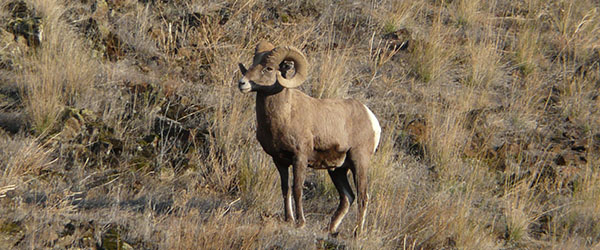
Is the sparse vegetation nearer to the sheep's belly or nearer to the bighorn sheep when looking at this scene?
the bighorn sheep

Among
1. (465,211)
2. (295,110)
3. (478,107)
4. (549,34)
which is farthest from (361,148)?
(549,34)

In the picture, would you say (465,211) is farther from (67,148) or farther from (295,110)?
(67,148)

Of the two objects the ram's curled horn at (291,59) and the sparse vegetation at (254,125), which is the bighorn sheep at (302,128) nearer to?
the ram's curled horn at (291,59)

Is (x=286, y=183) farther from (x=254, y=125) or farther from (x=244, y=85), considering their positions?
(x=254, y=125)

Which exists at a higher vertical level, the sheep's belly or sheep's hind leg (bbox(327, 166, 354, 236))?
the sheep's belly

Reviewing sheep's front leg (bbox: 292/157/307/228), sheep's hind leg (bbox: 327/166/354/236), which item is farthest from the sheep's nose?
sheep's hind leg (bbox: 327/166/354/236)

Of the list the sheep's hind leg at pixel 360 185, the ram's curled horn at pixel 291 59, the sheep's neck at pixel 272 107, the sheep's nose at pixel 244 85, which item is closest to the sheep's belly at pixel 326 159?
the sheep's hind leg at pixel 360 185

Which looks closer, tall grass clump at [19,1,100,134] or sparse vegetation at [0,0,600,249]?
sparse vegetation at [0,0,600,249]

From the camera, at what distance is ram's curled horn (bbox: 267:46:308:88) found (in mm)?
5434

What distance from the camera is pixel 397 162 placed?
904 cm

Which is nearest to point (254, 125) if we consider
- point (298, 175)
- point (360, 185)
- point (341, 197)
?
point (341, 197)

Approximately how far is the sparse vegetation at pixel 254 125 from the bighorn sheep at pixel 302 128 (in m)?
0.48

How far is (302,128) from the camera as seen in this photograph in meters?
5.71

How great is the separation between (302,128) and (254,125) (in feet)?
11.1
